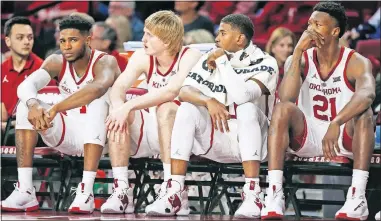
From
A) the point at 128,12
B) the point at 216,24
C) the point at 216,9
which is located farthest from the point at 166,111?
the point at 216,9

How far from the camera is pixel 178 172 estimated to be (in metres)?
6.52

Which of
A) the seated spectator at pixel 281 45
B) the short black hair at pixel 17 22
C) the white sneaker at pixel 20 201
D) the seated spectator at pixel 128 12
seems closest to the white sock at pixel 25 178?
the white sneaker at pixel 20 201

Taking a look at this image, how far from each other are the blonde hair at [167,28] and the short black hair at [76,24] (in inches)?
20.0

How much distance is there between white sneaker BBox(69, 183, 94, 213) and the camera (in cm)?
668

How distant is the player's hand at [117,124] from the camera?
6.73 meters

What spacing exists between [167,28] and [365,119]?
157 centimetres

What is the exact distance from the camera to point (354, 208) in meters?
6.20

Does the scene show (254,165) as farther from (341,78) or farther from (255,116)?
(341,78)

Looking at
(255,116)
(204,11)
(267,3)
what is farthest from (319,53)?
(204,11)

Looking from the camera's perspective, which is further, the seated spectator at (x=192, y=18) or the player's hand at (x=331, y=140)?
the seated spectator at (x=192, y=18)

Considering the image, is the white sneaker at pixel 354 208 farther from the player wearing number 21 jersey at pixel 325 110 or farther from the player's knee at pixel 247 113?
the player's knee at pixel 247 113

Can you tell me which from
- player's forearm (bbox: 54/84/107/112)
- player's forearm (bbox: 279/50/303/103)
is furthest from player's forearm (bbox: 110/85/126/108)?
player's forearm (bbox: 279/50/303/103)

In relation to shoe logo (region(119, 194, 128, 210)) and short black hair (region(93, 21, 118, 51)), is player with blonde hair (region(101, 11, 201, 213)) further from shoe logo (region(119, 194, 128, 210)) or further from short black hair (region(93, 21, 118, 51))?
short black hair (region(93, 21, 118, 51))

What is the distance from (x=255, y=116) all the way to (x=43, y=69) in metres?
1.75
